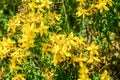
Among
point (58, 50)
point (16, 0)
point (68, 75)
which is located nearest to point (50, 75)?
point (68, 75)

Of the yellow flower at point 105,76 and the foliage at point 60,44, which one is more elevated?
the foliage at point 60,44

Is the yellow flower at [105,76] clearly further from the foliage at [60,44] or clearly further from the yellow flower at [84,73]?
the yellow flower at [84,73]

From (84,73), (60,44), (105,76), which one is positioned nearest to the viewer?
(60,44)

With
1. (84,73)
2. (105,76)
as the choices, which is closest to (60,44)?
(84,73)

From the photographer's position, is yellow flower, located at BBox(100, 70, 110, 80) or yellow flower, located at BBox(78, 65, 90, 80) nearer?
yellow flower, located at BBox(78, 65, 90, 80)

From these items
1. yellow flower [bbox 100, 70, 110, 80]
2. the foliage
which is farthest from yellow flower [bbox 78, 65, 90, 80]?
yellow flower [bbox 100, 70, 110, 80]

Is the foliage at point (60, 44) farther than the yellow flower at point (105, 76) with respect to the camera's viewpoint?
No

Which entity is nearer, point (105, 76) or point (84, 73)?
point (84, 73)

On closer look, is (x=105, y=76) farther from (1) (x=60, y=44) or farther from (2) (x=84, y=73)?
(1) (x=60, y=44)

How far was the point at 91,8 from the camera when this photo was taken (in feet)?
11.2

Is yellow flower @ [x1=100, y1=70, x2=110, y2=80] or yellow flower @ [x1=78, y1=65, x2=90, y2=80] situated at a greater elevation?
yellow flower @ [x1=78, y1=65, x2=90, y2=80]

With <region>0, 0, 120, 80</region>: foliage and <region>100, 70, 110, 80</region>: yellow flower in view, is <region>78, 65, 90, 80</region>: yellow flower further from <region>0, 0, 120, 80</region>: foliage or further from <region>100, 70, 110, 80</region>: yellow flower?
<region>100, 70, 110, 80</region>: yellow flower

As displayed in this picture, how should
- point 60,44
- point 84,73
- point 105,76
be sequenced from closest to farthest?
point 60,44 < point 84,73 < point 105,76

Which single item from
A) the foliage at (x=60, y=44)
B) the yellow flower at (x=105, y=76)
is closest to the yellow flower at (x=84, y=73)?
the foliage at (x=60, y=44)
